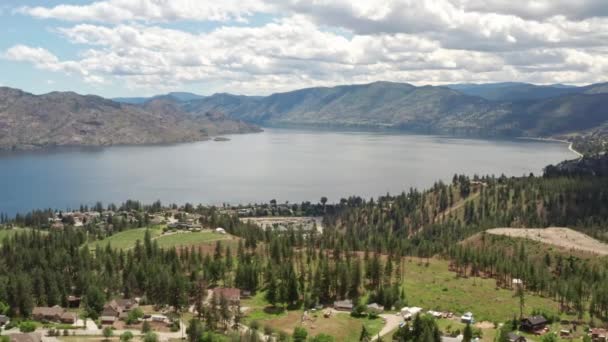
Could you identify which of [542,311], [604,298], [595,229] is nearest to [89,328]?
[542,311]

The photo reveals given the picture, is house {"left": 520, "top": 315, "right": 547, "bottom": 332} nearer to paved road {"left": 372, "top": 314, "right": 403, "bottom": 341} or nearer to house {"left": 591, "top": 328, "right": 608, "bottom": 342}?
house {"left": 591, "top": 328, "right": 608, "bottom": 342}

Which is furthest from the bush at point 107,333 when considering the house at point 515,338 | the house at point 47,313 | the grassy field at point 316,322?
the house at point 515,338

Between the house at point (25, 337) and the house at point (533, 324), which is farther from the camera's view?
the house at point (533, 324)

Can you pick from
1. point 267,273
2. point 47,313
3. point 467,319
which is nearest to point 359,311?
point 467,319

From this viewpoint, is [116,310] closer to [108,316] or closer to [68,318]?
[108,316]

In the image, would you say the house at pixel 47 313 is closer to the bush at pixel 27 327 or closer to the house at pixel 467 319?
the bush at pixel 27 327

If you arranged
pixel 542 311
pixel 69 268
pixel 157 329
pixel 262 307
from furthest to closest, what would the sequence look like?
pixel 69 268 < pixel 262 307 < pixel 542 311 < pixel 157 329

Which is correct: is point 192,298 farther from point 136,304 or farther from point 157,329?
point 157,329
